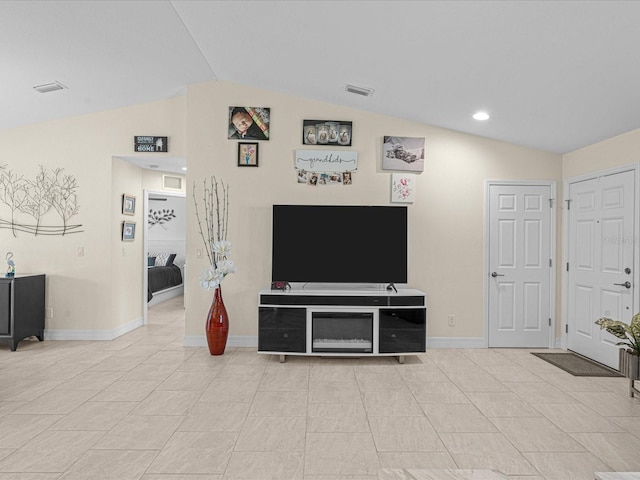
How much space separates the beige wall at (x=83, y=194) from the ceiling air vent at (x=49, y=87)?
857 mm

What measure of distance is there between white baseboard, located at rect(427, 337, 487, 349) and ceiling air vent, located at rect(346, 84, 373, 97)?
2904 mm

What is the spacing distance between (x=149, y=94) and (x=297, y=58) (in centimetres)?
212

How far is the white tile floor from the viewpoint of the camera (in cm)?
244

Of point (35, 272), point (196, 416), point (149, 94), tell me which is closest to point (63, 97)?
point (149, 94)

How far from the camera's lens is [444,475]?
1.55 metres

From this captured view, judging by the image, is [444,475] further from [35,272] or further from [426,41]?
[35,272]

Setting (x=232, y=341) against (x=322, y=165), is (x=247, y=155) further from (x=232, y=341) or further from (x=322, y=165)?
(x=232, y=341)

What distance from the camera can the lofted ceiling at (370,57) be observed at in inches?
114

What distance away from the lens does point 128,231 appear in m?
5.88

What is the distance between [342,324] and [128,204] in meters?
3.40

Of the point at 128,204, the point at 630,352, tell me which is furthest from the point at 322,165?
the point at 630,352

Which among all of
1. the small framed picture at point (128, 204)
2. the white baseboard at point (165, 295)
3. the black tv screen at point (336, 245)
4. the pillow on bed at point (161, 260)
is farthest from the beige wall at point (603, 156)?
the pillow on bed at point (161, 260)

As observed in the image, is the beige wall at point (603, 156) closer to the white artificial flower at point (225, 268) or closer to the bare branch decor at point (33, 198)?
the white artificial flower at point (225, 268)

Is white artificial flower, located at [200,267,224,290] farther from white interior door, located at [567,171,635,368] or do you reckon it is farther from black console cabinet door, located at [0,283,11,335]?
white interior door, located at [567,171,635,368]
